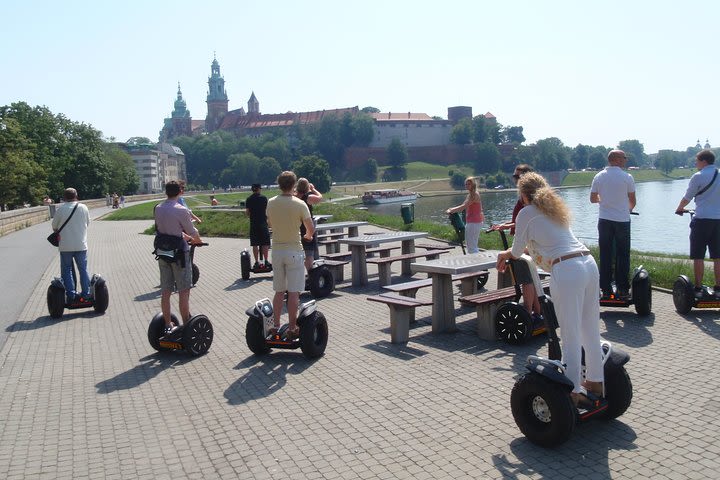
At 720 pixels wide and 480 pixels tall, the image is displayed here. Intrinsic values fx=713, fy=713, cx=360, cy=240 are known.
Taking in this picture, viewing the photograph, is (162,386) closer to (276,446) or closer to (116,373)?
(116,373)

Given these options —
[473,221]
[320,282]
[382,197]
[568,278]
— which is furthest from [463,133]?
[568,278]

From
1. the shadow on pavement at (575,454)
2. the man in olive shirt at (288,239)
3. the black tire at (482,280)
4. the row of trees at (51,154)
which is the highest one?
the row of trees at (51,154)

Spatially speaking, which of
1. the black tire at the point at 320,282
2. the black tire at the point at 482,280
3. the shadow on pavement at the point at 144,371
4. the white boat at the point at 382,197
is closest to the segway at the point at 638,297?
the black tire at the point at 482,280

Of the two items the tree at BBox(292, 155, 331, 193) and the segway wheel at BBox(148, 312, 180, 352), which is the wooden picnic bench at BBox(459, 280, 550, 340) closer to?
the segway wheel at BBox(148, 312, 180, 352)

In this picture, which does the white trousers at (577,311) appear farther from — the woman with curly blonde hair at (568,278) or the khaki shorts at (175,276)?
the khaki shorts at (175,276)

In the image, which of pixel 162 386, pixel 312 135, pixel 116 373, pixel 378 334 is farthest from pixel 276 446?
pixel 312 135

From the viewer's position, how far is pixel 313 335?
24.3 ft

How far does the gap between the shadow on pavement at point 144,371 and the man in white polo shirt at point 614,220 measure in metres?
5.07

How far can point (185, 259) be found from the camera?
780 cm

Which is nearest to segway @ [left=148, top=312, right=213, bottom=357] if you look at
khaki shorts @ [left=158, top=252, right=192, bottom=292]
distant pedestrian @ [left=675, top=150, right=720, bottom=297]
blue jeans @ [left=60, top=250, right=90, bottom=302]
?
khaki shorts @ [left=158, top=252, right=192, bottom=292]

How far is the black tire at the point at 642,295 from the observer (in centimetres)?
847

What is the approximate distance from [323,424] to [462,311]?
14.1 ft

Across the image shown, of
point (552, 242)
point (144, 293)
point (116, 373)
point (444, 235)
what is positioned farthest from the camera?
point (444, 235)

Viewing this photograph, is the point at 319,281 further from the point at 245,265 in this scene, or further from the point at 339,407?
the point at 339,407
